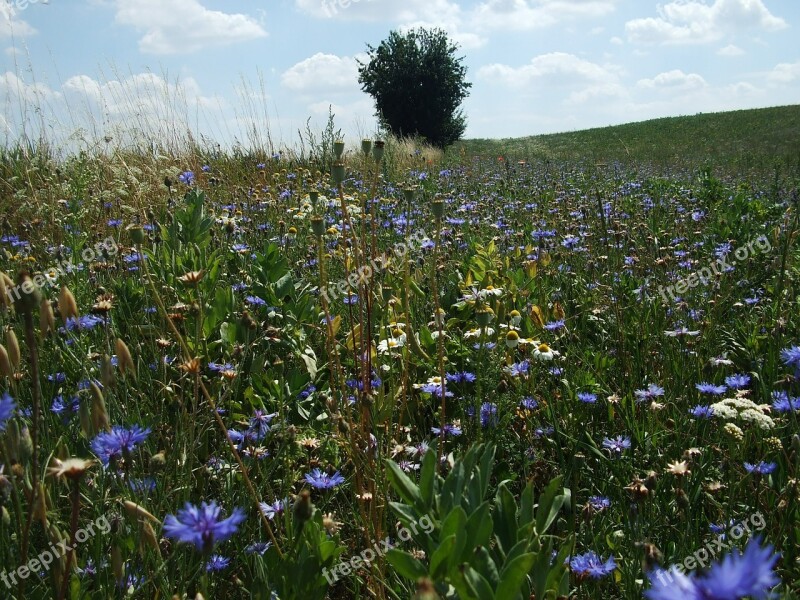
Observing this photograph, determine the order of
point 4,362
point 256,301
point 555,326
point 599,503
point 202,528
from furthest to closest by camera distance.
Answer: point 256,301 → point 555,326 → point 599,503 → point 4,362 → point 202,528

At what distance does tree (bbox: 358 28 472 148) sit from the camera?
25.7 metres

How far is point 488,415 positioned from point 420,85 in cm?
2547

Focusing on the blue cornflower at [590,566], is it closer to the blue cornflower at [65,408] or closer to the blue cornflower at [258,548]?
the blue cornflower at [258,548]

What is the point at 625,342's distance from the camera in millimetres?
2451

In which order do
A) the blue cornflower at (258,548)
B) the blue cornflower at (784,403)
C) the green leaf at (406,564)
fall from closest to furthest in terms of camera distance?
the green leaf at (406,564) < the blue cornflower at (258,548) < the blue cornflower at (784,403)

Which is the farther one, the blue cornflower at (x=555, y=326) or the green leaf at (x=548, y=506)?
the blue cornflower at (x=555, y=326)

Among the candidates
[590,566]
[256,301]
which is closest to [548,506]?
[590,566]

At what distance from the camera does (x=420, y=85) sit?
84.5ft

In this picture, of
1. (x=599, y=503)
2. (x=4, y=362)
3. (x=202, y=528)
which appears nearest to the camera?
(x=202, y=528)

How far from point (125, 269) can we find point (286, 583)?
224 cm

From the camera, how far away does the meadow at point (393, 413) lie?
1.04 m

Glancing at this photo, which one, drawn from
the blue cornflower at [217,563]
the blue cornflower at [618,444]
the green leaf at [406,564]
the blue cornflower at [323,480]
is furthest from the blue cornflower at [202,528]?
the blue cornflower at [618,444]

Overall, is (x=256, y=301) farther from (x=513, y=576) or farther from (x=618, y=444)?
(x=513, y=576)

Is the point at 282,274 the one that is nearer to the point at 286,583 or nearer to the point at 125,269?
the point at 125,269
